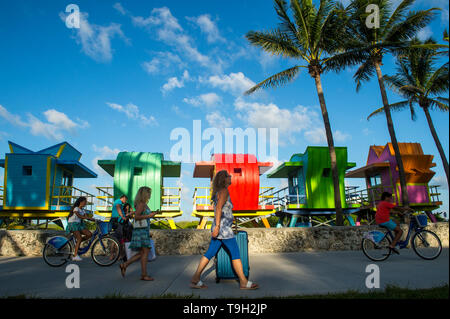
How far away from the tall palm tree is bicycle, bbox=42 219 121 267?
11301 mm

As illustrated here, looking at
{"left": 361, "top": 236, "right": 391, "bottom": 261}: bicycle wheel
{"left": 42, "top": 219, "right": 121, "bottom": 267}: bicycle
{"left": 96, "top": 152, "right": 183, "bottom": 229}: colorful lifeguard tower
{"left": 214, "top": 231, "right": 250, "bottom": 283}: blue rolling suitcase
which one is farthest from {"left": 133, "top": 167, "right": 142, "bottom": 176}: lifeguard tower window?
{"left": 214, "top": 231, "right": 250, "bottom": 283}: blue rolling suitcase

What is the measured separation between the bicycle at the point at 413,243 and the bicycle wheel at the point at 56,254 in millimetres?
7712

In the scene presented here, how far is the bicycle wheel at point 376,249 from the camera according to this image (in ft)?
25.1

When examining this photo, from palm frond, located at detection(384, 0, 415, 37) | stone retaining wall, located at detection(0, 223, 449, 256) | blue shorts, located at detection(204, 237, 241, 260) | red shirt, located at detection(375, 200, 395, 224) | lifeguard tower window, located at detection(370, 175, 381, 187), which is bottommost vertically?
stone retaining wall, located at detection(0, 223, 449, 256)

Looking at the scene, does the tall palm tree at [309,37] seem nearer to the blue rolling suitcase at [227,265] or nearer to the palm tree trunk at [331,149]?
the palm tree trunk at [331,149]

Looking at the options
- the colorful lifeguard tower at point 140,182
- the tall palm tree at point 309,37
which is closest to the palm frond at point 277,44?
the tall palm tree at point 309,37

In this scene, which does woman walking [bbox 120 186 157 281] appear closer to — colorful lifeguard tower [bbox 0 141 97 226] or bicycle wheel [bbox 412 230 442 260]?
bicycle wheel [bbox 412 230 442 260]

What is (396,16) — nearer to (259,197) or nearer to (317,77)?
(317,77)

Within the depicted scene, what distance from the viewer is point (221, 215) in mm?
4969

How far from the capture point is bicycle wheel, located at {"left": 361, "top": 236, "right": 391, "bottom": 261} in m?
7.66

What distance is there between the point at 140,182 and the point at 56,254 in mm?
9549

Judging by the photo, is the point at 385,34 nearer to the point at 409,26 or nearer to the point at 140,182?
the point at 409,26
